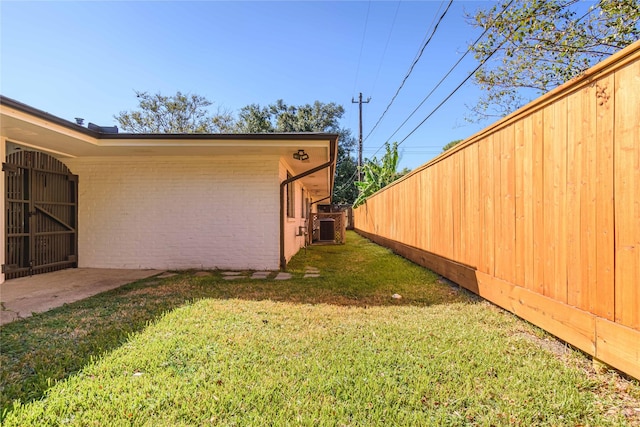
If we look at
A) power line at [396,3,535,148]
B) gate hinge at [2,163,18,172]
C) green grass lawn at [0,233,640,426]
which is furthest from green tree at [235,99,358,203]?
green grass lawn at [0,233,640,426]

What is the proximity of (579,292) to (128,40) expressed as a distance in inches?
393

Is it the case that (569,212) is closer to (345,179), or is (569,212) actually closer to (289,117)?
(289,117)

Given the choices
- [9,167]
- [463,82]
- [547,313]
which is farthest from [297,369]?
[463,82]

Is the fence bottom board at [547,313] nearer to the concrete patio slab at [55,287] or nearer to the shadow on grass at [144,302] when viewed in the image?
the shadow on grass at [144,302]

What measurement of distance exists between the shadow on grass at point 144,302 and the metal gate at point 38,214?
2298mm

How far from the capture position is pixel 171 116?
80.2 ft

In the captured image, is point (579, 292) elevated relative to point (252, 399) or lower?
elevated

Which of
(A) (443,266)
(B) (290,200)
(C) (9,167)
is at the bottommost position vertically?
(A) (443,266)

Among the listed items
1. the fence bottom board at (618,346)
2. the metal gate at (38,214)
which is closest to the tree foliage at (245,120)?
the metal gate at (38,214)

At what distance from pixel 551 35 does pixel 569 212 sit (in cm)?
322

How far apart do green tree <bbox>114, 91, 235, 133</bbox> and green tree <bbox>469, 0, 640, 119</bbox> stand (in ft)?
74.8

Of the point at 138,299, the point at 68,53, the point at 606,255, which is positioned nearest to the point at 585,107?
the point at 606,255

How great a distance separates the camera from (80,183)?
693 centimetres

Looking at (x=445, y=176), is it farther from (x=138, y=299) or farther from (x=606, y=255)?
(x=138, y=299)
